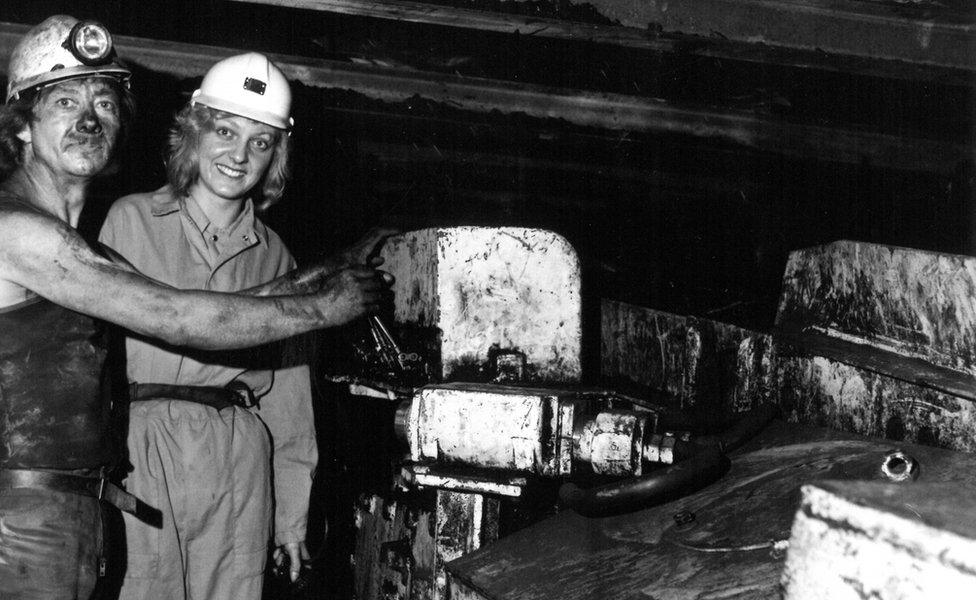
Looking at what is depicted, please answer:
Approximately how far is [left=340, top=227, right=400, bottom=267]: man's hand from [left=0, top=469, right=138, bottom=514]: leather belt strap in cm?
77

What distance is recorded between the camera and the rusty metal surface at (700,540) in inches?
53.8

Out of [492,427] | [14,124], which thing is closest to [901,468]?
[492,427]

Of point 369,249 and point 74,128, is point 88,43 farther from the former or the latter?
point 369,249

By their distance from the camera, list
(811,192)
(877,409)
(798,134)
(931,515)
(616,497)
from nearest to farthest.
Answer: (931,515) < (616,497) < (877,409) < (798,134) < (811,192)

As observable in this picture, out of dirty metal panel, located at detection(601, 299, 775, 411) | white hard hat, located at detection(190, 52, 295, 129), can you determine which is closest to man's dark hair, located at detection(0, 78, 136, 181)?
white hard hat, located at detection(190, 52, 295, 129)

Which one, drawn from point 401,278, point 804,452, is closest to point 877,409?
point 804,452

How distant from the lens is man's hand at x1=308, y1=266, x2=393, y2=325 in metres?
1.82

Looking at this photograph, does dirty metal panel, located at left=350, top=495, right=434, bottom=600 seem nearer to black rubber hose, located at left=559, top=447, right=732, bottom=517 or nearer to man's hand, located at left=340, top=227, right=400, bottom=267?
black rubber hose, located at left=559, top=447, right=732, bottom=517

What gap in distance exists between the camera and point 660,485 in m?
1.56

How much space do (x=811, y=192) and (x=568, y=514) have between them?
217 cm

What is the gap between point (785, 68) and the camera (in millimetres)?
2492

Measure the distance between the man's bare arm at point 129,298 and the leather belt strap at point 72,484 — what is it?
1.08ft

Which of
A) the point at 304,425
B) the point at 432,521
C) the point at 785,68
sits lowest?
the point at 432,521

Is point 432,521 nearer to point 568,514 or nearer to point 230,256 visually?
point 568,514
